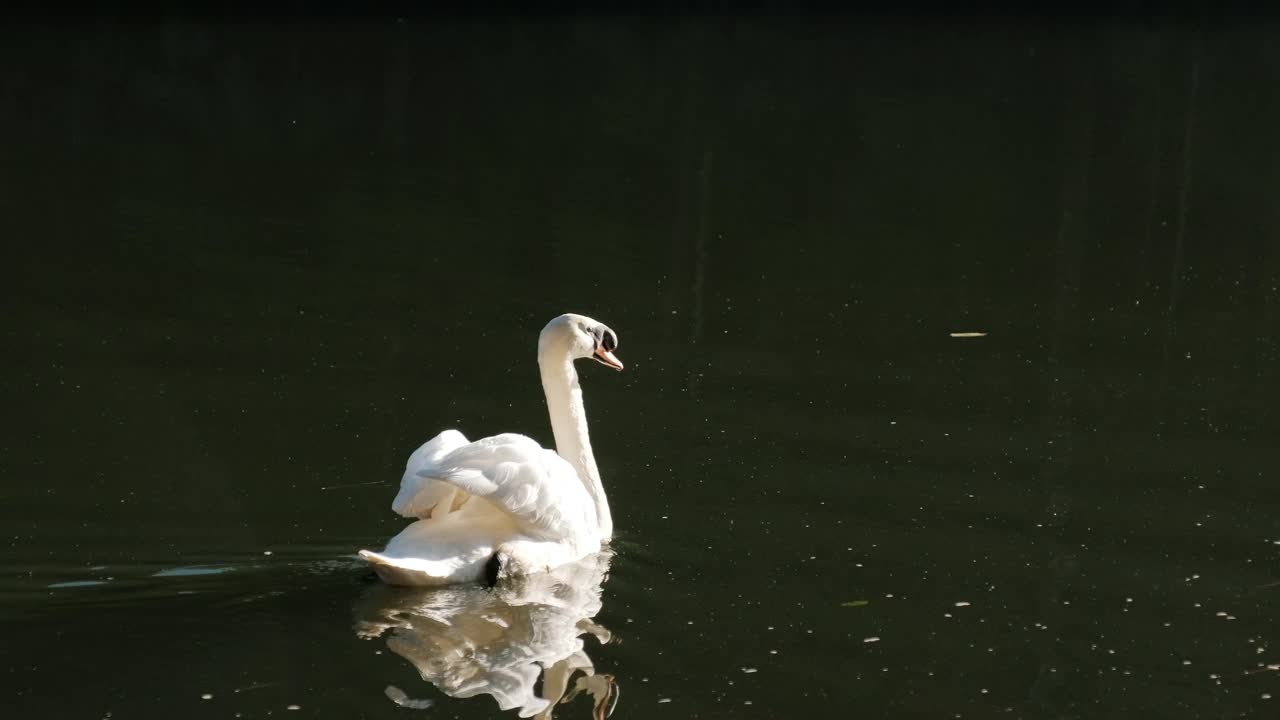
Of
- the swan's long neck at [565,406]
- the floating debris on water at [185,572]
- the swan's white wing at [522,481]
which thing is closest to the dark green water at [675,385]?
the floating debris on water at [185,572]

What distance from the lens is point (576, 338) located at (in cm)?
818

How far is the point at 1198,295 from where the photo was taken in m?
12.8

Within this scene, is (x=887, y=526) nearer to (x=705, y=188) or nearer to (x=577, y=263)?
(x=577, y=263)

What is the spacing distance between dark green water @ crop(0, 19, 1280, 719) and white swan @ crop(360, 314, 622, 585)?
16 centimetres

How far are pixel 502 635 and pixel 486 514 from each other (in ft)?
2.39

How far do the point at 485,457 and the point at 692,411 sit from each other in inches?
114

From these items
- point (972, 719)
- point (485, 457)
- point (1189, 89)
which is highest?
point (1189, 89)

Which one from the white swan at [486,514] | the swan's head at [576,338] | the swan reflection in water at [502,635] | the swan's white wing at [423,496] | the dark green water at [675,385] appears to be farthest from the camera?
the swan's head at [576,338]

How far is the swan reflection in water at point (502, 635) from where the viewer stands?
Result: 20.7 ft

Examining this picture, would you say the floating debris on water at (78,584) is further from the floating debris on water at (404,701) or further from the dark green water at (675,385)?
the floating debris on water at (404,701)

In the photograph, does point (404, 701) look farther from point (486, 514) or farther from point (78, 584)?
point (78, 584)

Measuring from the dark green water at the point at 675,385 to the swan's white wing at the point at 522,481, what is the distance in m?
0.30

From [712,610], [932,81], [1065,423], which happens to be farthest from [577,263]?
[932,81]

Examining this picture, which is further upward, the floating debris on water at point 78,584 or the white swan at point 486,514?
the white swan at point 486,514
